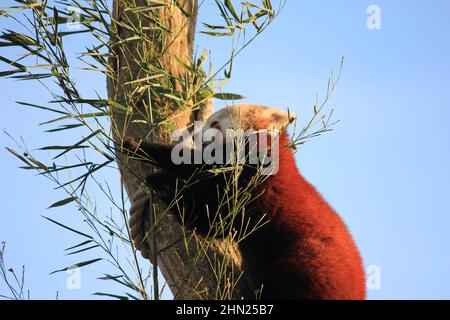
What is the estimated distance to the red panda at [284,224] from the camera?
3225mm

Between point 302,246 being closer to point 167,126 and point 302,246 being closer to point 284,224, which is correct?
point 284,224

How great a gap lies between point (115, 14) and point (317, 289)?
1737 mm

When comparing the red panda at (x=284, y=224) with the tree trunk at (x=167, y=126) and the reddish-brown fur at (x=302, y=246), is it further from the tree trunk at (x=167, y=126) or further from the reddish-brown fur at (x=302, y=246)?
the tree trunk at (x=167, y=126)

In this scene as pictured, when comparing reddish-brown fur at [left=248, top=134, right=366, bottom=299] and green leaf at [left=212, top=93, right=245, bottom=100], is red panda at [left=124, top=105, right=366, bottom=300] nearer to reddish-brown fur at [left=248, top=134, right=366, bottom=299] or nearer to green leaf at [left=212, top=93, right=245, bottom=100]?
reddish-brown fur at [left=248, top=134, right=366, bottom=299]

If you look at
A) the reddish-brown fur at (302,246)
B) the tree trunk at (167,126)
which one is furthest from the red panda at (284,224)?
the tree trunk at (167,126)

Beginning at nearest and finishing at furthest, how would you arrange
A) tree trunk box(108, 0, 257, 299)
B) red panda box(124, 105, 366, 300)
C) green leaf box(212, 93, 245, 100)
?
green leaf box(212, 93, 245, 100)
tree trunk box(108, 0, 257, 299)
red panda box(124, 105, 366, 300)

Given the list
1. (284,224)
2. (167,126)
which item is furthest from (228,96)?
(284,224)

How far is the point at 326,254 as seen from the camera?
3.32 metres

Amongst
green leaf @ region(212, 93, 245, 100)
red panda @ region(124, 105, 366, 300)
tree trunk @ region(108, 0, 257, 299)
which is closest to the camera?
green leaf @ region(212, 93, 245, 100)

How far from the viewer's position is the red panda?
322 centimetres

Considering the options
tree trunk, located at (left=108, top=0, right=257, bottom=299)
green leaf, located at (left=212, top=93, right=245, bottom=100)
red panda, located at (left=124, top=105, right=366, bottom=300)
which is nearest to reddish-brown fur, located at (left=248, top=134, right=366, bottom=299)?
red panda, located at (left=124, top=105, right=366, bottom=300)

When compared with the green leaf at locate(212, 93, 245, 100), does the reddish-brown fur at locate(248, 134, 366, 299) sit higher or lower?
lower

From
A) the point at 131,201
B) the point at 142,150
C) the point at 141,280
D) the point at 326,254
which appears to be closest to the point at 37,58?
the point at 142,150

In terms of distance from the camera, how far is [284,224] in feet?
11.4
